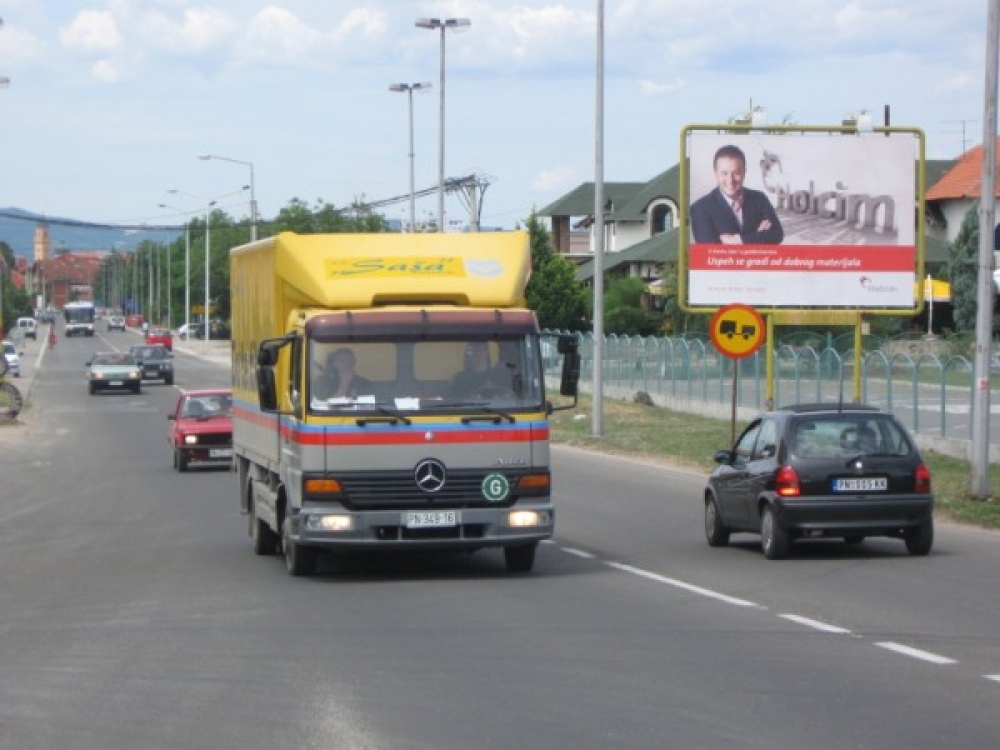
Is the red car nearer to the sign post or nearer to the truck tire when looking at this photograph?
the sign post

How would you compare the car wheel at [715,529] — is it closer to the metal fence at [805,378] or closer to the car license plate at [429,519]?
the metal fence at [805,378]

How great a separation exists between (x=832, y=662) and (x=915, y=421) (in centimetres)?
2363

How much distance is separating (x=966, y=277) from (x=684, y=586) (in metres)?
54.8

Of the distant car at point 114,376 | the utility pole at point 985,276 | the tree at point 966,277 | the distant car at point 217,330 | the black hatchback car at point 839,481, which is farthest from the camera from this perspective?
the distant car at point 217,330

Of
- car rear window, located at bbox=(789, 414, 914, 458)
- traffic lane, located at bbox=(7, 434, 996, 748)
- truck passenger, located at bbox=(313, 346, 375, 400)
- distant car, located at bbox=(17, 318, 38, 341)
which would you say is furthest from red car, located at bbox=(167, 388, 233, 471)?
distant car, located at bbox=(17, 318, 38, 341)

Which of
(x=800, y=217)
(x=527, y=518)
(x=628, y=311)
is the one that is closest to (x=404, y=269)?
(x=527, y=518)

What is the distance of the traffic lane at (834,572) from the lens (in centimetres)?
1316

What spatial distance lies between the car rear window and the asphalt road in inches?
42.5

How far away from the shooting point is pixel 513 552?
17125 millimetres

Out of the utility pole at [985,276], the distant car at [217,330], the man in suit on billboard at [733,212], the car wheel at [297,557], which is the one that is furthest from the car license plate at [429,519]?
the distant car at [217,330]

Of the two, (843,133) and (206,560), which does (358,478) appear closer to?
(206,560)

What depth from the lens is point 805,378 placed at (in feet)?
133

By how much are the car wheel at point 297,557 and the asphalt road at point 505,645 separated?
16cm

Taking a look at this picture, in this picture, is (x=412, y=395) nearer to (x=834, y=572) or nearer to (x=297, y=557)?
(x=297, y=557)
